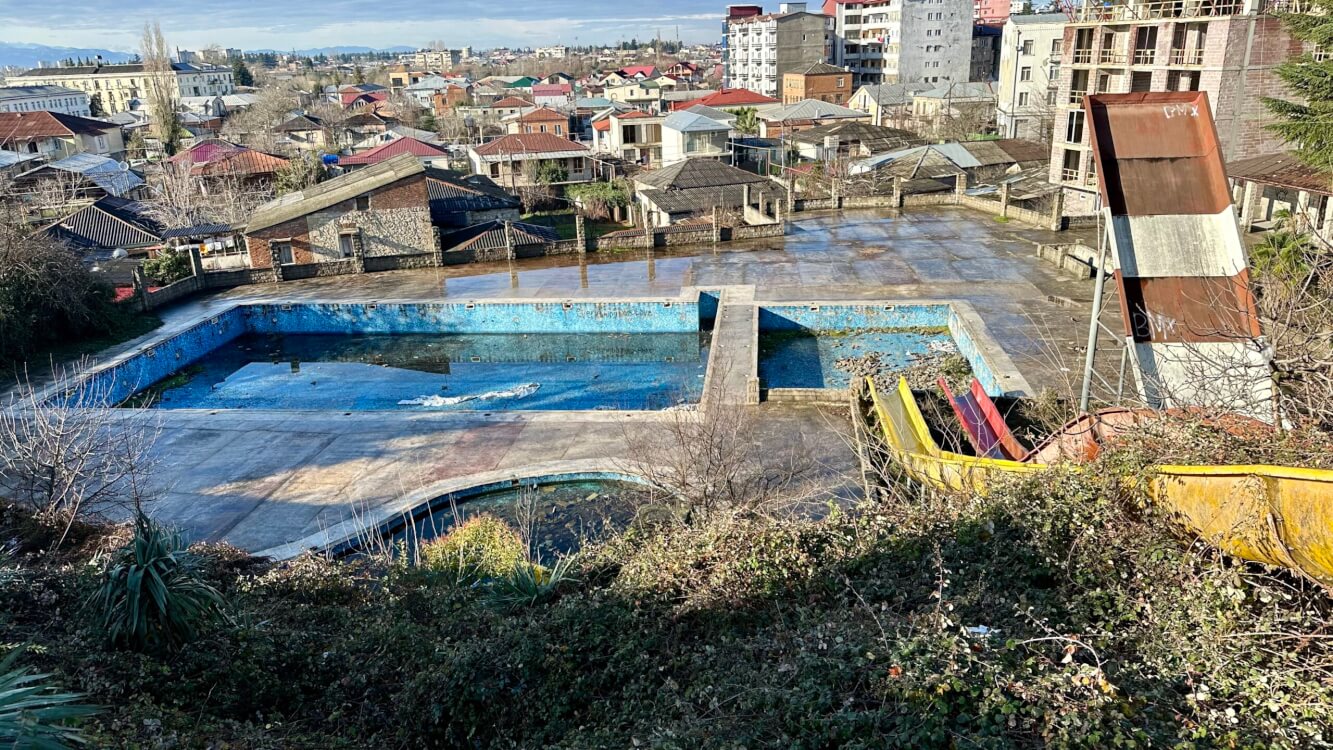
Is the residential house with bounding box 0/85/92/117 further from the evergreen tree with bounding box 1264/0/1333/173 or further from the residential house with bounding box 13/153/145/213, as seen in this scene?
the evergreen tree with bounding box 1264/0/1333/173

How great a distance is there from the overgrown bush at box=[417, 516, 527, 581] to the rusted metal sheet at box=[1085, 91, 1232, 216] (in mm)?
9329

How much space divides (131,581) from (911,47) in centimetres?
8810

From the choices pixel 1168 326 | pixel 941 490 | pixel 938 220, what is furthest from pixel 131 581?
pixel 938 220

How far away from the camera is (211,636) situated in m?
7.88

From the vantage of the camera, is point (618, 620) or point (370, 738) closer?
point (370, 738)

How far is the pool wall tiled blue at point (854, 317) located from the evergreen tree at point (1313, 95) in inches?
336

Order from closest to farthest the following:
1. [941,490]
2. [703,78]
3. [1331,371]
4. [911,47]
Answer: [1331,371] → [941,490] → [911,47] → [703,78]

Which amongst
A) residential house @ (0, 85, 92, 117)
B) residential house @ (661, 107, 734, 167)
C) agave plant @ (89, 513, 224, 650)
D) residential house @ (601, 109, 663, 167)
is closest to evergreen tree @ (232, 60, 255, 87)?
residential house @ (0, 85, 92, 117)

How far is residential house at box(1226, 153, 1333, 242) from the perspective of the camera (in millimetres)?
21891

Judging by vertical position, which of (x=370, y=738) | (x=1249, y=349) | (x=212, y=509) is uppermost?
(x=1249, y=349)

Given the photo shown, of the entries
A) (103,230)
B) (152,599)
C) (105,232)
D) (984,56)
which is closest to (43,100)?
(103,230)

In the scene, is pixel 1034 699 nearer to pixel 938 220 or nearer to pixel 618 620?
pixel 618 620

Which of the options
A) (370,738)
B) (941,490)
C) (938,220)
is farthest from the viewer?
(938,220)

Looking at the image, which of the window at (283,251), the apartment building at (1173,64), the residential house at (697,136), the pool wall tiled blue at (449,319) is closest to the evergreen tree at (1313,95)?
the apartment building at (1173,64)
